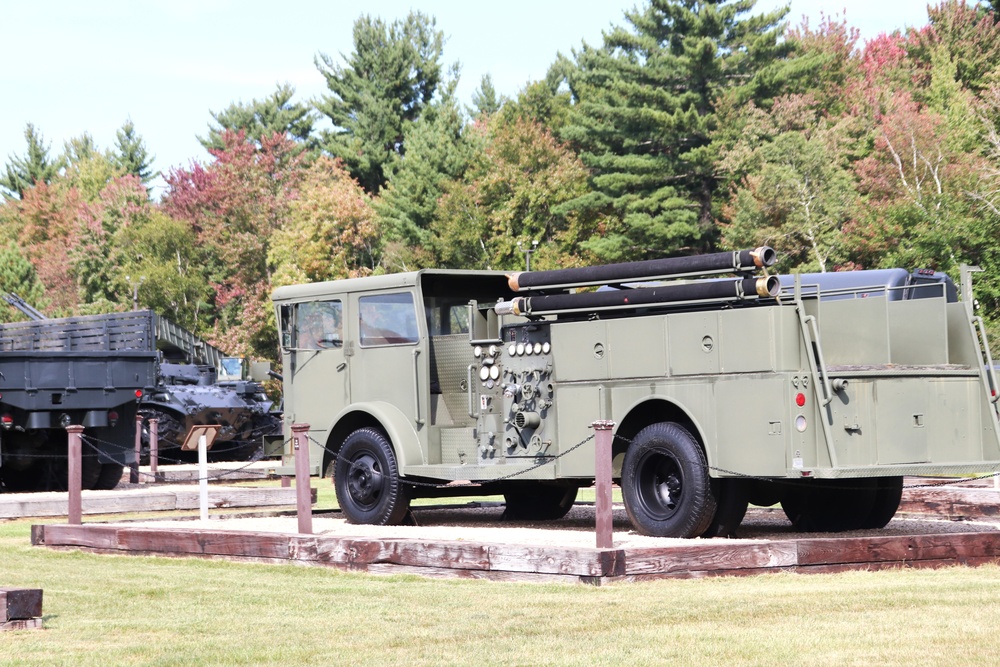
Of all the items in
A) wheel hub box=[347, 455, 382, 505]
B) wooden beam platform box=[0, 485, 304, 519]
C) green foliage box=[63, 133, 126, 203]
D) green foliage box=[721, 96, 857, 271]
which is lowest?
wooden beam platform box=[0, 485, 304, 519]

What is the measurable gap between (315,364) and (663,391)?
14.7ft

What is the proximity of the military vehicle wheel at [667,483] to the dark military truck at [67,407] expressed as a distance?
998 centimetres

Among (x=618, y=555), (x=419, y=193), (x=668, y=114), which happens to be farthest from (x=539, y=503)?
(x=419, y=193)

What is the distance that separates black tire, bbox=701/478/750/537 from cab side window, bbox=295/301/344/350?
4.60 m

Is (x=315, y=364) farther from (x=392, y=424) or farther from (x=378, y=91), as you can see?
(x=378, y=91)

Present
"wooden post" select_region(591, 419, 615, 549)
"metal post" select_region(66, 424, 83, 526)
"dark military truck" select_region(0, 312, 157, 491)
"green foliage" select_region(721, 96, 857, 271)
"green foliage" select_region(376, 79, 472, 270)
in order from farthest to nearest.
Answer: "green foliage" select_region(376, 79, 472, 270), "green foliage" select_region(721, 96, 857, 271), "dark military truck" select_region(0, 312, 157, 491), "metal post" select_region(66, 424, 83, 526), "wooden post" select_region(591, 419, 615, 549)

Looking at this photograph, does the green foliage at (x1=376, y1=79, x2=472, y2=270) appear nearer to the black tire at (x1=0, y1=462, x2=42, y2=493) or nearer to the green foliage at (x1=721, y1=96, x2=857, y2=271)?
the green foliage at (x1=721, y1=96, x2=857, y2=271)

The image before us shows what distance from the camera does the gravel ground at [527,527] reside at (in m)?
12.3

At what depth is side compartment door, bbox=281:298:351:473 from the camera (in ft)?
50.2

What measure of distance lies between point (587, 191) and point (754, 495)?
4817 centimetres

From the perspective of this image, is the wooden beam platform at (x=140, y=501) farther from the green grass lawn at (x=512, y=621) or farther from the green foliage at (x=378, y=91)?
the green foliage at (x=378, y=91)

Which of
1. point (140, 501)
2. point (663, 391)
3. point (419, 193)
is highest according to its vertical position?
point (419, 193)

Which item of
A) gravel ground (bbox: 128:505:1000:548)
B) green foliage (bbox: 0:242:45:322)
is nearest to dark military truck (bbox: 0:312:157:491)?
gravel ground (bbox: 128:505:1000:548)

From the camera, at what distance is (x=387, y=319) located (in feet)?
48.9
